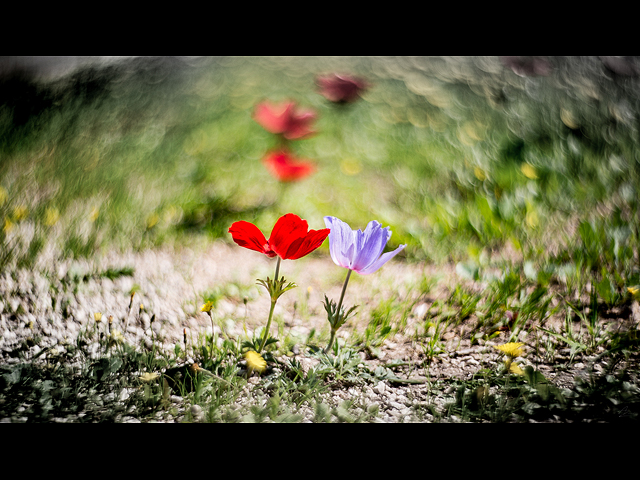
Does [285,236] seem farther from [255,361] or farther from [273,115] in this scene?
[273,115]

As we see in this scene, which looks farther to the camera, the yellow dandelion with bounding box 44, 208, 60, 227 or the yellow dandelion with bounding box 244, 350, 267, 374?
the yellow dandelion with bounding box 44, 208, 60, 227

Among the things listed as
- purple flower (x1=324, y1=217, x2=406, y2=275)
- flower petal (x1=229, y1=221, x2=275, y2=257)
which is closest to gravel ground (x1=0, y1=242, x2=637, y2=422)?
purple flower (x1=324, y1=217, x2=406, y2=275)

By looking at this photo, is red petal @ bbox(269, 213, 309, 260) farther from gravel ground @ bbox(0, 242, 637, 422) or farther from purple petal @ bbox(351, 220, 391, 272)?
gravel ground @ bbox(0, 242, 637, 422)

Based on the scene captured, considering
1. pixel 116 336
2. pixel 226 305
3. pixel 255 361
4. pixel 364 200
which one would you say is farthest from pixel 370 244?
pixel 364 200
